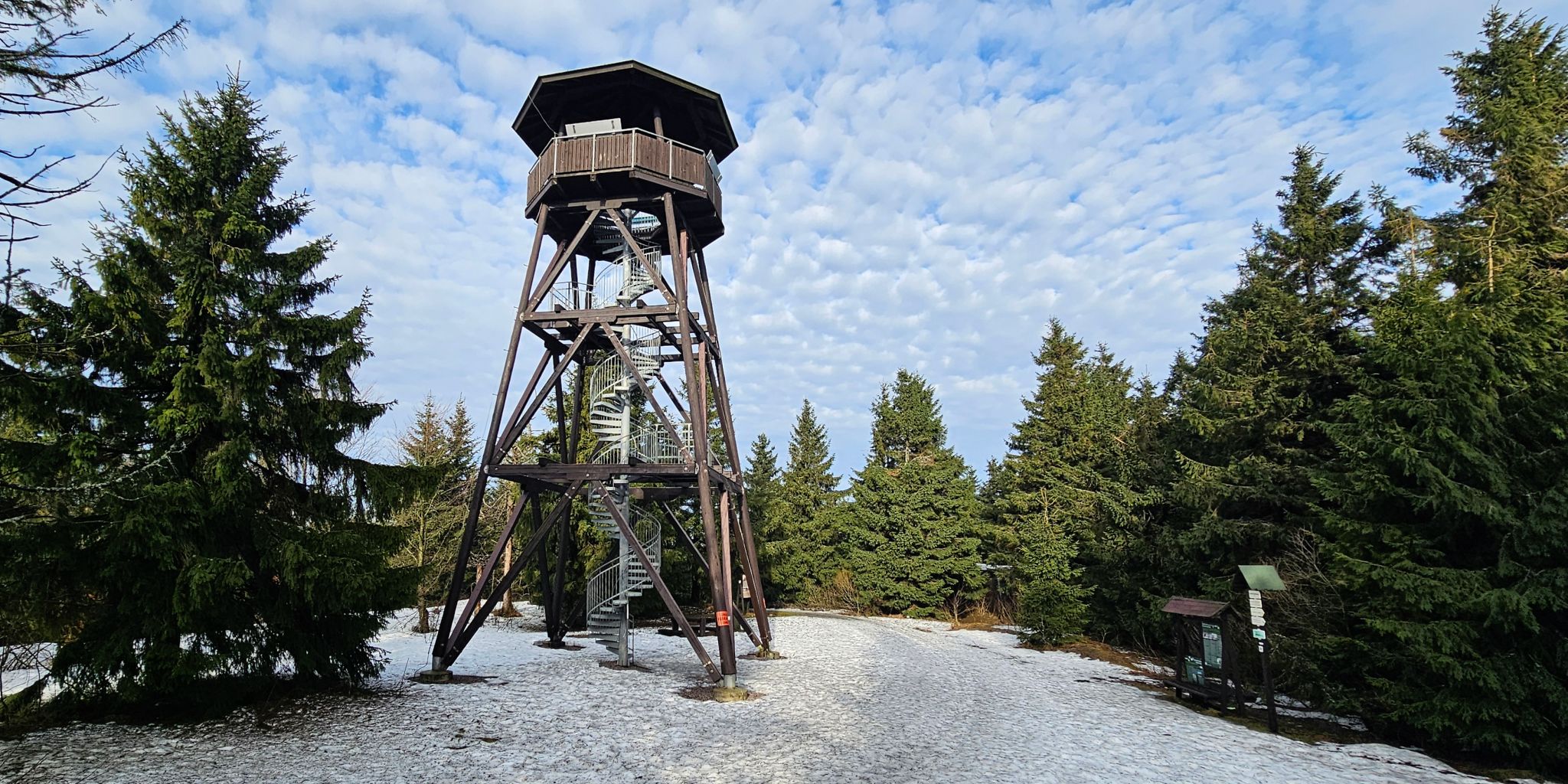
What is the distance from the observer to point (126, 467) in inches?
324

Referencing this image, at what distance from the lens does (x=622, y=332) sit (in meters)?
14.9

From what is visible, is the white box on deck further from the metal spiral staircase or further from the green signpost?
the green signpost

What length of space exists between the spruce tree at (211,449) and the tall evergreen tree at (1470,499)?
502 inches

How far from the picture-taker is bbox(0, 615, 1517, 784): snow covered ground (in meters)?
6.99

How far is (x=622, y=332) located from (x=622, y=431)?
238 centimetres

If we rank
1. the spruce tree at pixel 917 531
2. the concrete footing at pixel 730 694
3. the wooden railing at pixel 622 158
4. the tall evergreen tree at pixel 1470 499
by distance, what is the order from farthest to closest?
the spruce tree at pixel 917 531 < the wooden railing at pixel 622 158 < the concrete footing at pixel 730 694 < the tall evergreen tree at pixel 1470 499

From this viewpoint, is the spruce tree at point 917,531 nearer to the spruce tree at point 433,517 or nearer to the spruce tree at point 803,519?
the spruce tree at point 803,519

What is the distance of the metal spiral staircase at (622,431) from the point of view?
13578mm

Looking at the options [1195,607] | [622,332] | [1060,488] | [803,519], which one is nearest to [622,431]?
[622,332]

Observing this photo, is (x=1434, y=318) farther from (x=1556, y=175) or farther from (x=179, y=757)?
(x=179, y=757)

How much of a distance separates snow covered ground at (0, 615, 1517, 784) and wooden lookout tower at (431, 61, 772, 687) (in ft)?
5.46

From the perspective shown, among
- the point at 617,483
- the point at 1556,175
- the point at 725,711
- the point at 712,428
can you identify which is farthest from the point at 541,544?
the point at 1556,175

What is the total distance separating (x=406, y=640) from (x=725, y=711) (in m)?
11.8

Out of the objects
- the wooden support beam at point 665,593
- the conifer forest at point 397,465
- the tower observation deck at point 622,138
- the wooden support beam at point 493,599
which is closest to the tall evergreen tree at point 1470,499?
the conifer forest at point 397,465
